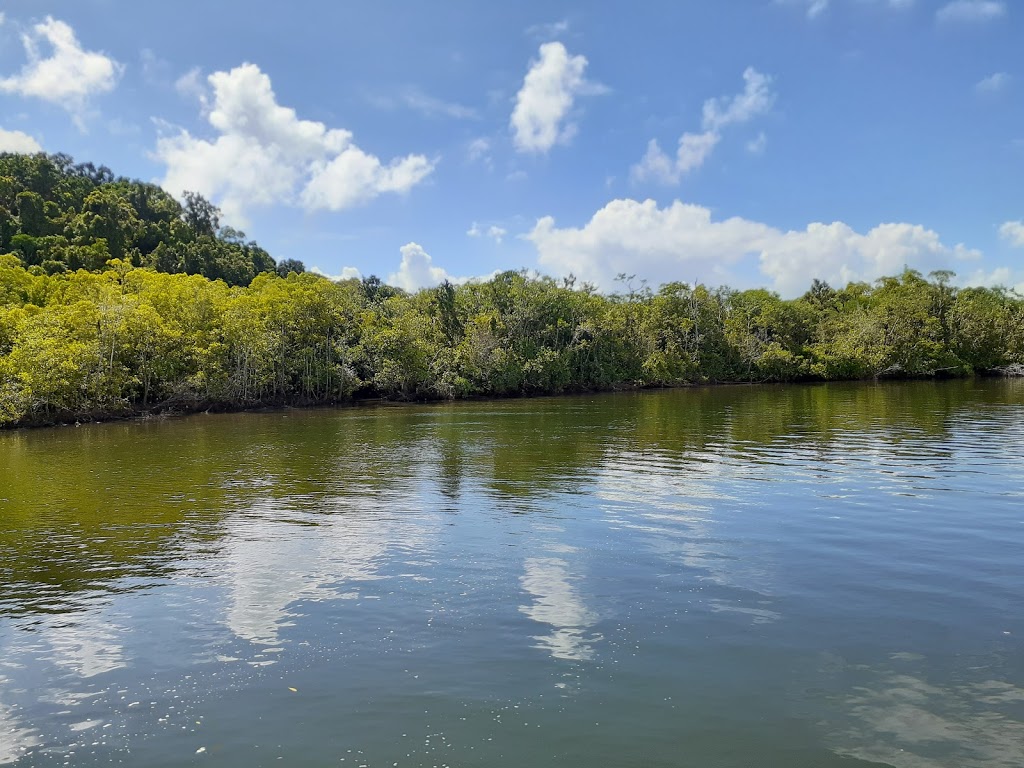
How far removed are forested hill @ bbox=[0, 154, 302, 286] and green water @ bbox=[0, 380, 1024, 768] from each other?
3319 inches

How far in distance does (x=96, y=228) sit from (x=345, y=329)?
60.3 m

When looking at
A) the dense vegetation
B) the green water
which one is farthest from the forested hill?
the green water

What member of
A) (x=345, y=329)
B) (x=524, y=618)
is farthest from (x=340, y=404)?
(x=524, y=618)

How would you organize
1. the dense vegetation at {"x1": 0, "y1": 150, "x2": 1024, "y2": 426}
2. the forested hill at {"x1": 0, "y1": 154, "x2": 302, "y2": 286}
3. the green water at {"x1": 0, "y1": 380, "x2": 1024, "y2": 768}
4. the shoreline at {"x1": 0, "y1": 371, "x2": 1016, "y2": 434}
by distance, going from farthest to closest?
the forested hill at {"x1": 0, "y1": 154, "x2": 302, "y2": 286} → the dense vegetation at {"x1": 0, "y1": 150, "x2": 1024, "y2": 426} → the shoreline at {"x1": 0, "y1": 371, "x2": 1016, "y2": 434} → the green water at {"x1": 0, "y1": 380, "x2": 1024, "y2": 768}

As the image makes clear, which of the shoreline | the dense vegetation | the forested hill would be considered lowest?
the shoreline

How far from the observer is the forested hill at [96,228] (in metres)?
97.3

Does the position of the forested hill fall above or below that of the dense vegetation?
above

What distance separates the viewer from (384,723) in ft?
25.5

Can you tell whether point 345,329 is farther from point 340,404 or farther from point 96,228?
point 96,228

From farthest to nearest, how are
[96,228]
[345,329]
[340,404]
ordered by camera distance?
1. [96,228]
2. [345,329]
3. [340,404]

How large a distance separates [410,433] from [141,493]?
20.0m

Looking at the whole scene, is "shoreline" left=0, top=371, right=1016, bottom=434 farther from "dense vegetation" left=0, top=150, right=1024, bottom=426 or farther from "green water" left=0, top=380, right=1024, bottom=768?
"green water" left=0, top=380, right=1024, bottom=768

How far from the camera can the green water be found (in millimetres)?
7434

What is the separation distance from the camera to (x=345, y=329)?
241 ft
